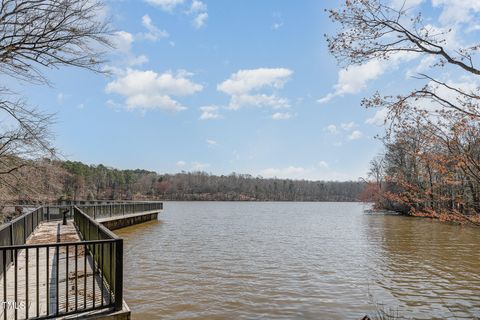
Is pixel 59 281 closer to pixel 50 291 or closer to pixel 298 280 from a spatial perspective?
pixel 50 291

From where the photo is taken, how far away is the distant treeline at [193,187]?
106450 mm

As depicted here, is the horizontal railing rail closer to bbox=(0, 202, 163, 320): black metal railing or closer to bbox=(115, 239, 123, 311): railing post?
bbox=(0, 202, 163, 320): black metal railing

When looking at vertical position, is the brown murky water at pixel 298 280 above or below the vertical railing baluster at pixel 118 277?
below

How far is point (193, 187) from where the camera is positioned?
135875 mm

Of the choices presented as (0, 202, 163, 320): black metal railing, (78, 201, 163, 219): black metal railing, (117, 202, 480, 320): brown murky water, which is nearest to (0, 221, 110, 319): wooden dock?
(0, 202, 163, 320): black metal railing

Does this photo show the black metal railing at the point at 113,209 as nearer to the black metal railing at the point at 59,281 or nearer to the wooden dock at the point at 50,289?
the black metal railing at the point at 59,281

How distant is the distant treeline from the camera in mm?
106450

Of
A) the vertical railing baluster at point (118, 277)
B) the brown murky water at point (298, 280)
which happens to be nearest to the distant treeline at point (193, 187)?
the brown murky water at point (298, 280)

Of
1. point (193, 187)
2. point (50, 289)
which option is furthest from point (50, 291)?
point (193, 187)

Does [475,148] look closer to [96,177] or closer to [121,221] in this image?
[121,221]

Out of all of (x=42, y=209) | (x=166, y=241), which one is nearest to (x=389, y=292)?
(x=166, y=241)

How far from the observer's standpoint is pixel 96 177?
116m

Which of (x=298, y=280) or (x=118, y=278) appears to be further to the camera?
(x=298, y=280)

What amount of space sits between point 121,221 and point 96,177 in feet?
309
